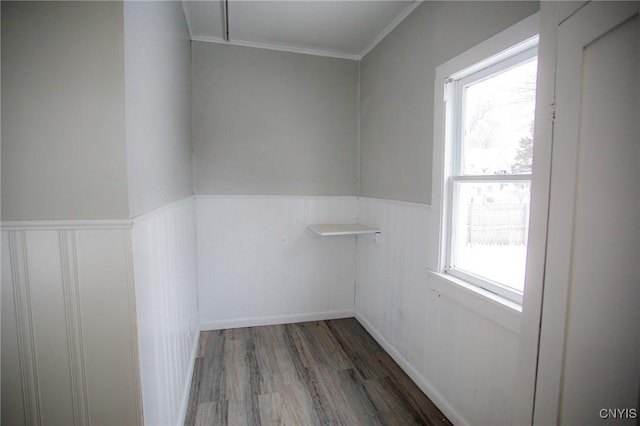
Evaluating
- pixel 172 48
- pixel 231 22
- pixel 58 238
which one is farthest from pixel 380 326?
pixel 231 22

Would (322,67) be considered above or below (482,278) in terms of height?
above

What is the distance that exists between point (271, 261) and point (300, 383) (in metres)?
1.13

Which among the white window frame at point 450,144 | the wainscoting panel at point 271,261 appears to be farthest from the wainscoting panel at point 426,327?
the wainscoting panel at point 271,261

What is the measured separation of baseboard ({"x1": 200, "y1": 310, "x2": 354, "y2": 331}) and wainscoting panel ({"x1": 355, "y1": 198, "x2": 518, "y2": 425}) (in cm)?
27

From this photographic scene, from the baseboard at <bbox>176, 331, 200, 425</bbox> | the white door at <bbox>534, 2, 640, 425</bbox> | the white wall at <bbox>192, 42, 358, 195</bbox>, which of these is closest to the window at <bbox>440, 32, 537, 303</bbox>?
the white door at <bbox>534, 2, 640, 425</bbox>

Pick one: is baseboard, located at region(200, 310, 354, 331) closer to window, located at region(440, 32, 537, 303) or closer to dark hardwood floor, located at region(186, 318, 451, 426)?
dark hardwood floor, located at region(186, 318, 451, 426)

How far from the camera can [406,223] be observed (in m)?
2.20

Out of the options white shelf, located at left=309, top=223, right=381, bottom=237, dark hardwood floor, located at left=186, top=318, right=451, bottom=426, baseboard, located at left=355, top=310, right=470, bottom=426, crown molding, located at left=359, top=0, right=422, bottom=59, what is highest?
crown molding, located at left=359, top=0, right=422, bottom=59

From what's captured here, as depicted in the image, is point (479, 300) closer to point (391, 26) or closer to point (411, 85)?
point (411, 85)

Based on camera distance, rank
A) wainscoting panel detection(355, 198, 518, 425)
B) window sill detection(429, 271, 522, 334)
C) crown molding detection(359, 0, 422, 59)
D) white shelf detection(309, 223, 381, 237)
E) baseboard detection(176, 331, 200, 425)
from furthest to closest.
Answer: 1. white shelf detection(309, 223, 381, 237)
2. crown molding detection(359, 0, 422, 59)
3. baseboard detection(176, 331, 200, 425)
4. wainscoting panel detection(355, 198, 518, 425)
5. window sill detection(429, 271, 522, 334)

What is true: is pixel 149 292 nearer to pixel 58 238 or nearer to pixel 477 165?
pixel 58 238

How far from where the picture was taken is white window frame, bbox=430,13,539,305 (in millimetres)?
1486

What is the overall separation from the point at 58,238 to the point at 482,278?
1834 mm

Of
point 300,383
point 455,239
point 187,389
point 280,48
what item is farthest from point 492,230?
point 280,48
